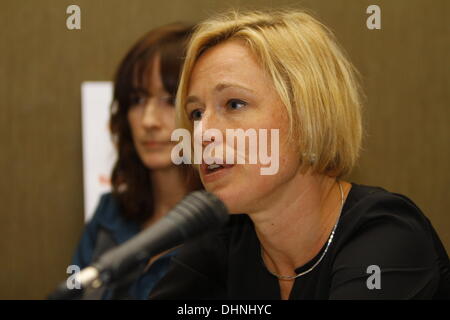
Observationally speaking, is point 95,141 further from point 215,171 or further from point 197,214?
point 197,214

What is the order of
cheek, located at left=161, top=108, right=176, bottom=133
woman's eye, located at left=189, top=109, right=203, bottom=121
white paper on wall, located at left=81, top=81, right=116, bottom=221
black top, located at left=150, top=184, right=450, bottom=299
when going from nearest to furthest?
black top, located at left=150, top=184, right=450, bottom=299 < woman's eye, located at left=189, top=109, right=203, bottom=121 < cheek, located at left=161, top=108, right=176, bottom=133 < white paper on wall, located at left=81, top=81, right=116, bottom=221

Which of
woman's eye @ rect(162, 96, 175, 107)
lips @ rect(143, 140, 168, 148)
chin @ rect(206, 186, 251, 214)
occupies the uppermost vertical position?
woman's eye @ rect(162, 96, 175, 107)

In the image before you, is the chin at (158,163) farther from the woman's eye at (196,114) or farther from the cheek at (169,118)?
the woman's eye at (196,114)

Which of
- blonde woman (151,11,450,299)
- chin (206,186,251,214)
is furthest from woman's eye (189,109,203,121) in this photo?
chin (206,186,251,214)

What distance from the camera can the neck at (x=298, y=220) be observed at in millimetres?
813

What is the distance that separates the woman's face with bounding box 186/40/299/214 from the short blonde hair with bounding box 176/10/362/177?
17 mm

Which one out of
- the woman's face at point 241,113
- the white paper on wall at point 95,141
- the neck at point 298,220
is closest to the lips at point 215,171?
the woman's face at point 241,113

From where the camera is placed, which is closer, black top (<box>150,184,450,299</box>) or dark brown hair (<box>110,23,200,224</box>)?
black top (<box>150,184,450,299</box>)

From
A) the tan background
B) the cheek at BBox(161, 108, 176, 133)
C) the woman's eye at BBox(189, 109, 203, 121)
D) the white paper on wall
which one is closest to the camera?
the woman's eye at BBox(189, 109, 203, 121)

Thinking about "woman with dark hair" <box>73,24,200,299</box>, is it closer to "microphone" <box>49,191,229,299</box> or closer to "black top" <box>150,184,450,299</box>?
"black top" <box>150,184,450,299</box>

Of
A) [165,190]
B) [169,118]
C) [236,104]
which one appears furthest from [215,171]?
[165,190]

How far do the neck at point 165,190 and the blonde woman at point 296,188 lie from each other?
0.33 m

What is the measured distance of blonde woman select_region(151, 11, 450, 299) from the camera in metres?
0.70
